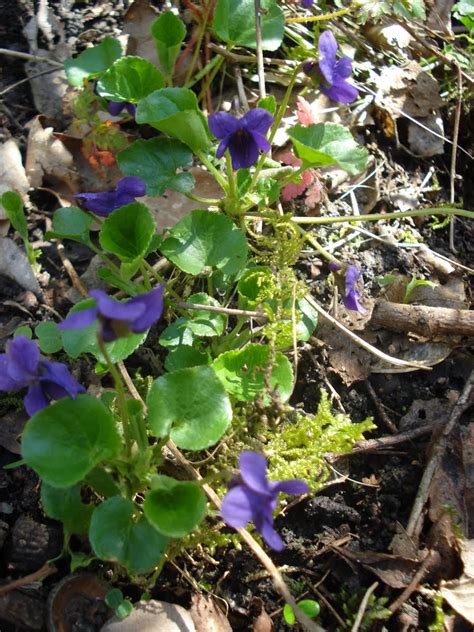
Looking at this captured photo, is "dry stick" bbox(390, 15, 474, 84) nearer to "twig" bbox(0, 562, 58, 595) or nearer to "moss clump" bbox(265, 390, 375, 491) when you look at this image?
"moss clump" bbox(265, 390, 375, 491)

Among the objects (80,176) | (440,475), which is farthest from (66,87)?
(440,475)

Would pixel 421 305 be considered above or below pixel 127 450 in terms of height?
below

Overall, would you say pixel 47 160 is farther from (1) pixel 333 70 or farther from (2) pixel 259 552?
(2) pixel 259 552

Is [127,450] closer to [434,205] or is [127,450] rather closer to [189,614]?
[189,614]

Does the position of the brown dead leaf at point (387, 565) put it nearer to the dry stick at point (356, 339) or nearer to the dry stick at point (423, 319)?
the dry stick at point (356, 339)

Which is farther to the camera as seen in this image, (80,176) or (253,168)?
(80,176)

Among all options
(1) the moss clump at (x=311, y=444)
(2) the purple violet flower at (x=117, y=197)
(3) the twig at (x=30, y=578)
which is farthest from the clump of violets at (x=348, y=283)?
(3) the twig at (x=30, y=578)

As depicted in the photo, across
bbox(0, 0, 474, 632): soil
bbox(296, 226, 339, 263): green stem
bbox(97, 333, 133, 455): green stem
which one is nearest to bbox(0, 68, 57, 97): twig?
bbox(0, 0, 474, 632): soil
